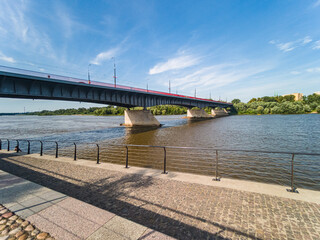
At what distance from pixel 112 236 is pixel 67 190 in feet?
11.5

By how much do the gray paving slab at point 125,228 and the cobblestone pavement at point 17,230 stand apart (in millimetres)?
1167

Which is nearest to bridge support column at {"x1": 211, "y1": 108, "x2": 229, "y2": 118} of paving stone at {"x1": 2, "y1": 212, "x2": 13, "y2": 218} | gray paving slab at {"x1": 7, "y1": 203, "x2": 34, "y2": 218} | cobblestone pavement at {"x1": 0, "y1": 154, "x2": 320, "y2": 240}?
cobblestone pavement at {"x1": 0, "y1": 154, "x2": 320, "y2": 240}

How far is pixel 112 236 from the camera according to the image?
3.09m

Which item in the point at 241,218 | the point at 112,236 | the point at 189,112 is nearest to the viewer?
the point at 112,236

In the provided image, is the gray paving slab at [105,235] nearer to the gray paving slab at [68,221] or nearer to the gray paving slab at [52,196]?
the gray paving slab at [68,221]

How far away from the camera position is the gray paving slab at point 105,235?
10.0ft

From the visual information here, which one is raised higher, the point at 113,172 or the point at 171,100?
the point at 171,100

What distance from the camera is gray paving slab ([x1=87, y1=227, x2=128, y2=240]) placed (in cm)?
305

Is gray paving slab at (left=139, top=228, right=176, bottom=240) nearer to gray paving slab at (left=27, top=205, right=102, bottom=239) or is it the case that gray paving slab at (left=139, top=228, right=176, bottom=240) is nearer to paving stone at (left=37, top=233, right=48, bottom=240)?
gray paving slab at (left=27, top=205, right=102, bottom=239)

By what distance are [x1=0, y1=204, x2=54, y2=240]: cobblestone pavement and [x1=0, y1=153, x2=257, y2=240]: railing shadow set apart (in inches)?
59.6

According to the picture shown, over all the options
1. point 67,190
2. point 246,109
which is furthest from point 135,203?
point 246,109

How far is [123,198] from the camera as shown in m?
4.98

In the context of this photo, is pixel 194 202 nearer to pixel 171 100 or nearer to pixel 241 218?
pixel 241 218

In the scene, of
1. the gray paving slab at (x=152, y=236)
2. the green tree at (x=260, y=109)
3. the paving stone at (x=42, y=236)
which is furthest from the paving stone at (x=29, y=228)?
the green tree at (x=260, y=109)
